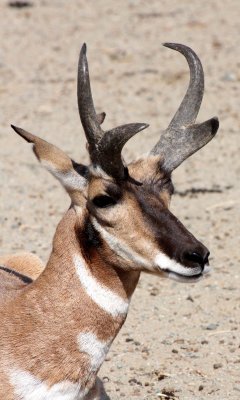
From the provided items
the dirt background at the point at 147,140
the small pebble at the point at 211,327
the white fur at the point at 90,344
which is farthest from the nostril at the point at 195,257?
the small pebble at the point at 211,327

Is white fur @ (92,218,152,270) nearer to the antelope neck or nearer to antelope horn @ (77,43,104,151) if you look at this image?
the antelope neck

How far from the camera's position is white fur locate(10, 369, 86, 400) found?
6516 mm

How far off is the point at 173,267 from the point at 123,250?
33cm

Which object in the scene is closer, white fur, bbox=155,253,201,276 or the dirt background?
white fur, bbox=155,253,201,276

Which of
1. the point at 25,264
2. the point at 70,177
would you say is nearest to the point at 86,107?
the point at 70,177

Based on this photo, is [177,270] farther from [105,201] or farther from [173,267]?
[105,201]

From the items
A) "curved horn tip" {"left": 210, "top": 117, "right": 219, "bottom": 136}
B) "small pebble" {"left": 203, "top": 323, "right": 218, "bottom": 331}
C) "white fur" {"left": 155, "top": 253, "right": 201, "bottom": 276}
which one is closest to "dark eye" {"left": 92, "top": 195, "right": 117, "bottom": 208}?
"white fur" {"left": 155, "top": 253, "right": 201, "bottom": 276}

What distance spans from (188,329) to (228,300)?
2.31ft

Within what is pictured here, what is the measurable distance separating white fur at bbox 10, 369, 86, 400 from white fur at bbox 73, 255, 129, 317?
19.5 inches

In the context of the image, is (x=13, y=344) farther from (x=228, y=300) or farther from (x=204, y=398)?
(x=228, y=300)

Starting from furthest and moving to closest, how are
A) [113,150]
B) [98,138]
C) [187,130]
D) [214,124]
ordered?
[187,130]
[214,124]
[98,138]
[113,150]

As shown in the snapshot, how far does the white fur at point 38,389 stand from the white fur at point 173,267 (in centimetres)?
91

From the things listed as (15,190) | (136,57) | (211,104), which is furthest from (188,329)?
(136,57)

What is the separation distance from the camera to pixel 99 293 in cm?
649
